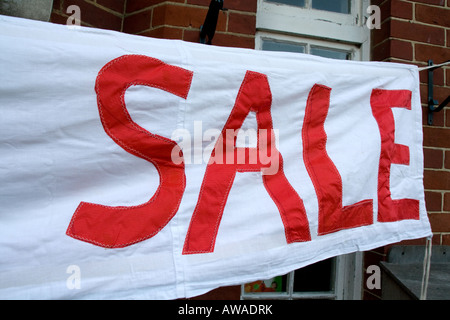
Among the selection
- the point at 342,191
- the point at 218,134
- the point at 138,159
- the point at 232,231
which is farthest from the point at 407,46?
the point at 138,159

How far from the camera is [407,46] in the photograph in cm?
161

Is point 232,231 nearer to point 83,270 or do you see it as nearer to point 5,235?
point 83,270

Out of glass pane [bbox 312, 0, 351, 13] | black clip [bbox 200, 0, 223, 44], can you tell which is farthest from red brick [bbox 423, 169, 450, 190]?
black clip [bbox 200, 0, 223, 44]

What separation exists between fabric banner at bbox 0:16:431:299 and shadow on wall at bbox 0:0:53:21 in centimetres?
48

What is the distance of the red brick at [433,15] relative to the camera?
1.65m

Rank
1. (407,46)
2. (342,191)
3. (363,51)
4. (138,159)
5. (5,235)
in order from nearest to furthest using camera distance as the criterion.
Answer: (5,235)
(138,159)
(342,191)
(407,46)
(363,51)

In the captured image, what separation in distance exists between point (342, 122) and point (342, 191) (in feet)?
0.85

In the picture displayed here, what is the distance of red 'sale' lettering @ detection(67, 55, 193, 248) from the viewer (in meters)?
0.86

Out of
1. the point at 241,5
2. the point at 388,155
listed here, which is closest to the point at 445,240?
the point at 388,155

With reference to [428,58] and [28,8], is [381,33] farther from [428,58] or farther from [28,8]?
[28,8]

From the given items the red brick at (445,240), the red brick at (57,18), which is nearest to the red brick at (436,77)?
the red brick at (445,240)

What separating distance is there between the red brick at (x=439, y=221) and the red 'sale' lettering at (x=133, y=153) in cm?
132

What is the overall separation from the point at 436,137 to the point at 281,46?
91cm

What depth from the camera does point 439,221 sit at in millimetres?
1590
